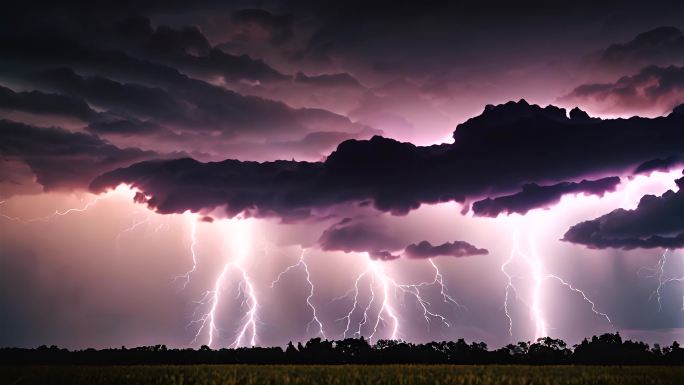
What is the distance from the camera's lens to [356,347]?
73188 millimetres

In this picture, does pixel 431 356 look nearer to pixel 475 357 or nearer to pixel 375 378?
pixel 475 357

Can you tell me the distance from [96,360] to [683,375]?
58214 mm

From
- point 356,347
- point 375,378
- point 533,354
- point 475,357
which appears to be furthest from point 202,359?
point 375,378

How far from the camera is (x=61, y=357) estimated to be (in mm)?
76375

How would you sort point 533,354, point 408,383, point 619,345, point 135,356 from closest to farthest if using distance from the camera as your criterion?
point 408,383, point 533,354, point 135,356, point 619,345

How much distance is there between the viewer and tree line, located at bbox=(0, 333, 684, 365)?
63719mm

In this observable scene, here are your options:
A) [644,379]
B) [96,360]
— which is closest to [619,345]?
[644,379]

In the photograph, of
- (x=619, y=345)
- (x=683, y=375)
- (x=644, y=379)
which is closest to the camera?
(x=644, y=379)

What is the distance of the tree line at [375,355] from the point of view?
209 feet

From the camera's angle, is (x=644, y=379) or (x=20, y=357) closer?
(x=644, y=379)

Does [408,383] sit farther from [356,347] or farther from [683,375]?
[356,347]

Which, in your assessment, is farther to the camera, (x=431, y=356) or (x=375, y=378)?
(x=431, y=356)

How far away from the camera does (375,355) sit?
6725 centimetres

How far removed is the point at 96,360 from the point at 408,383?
180 ft
